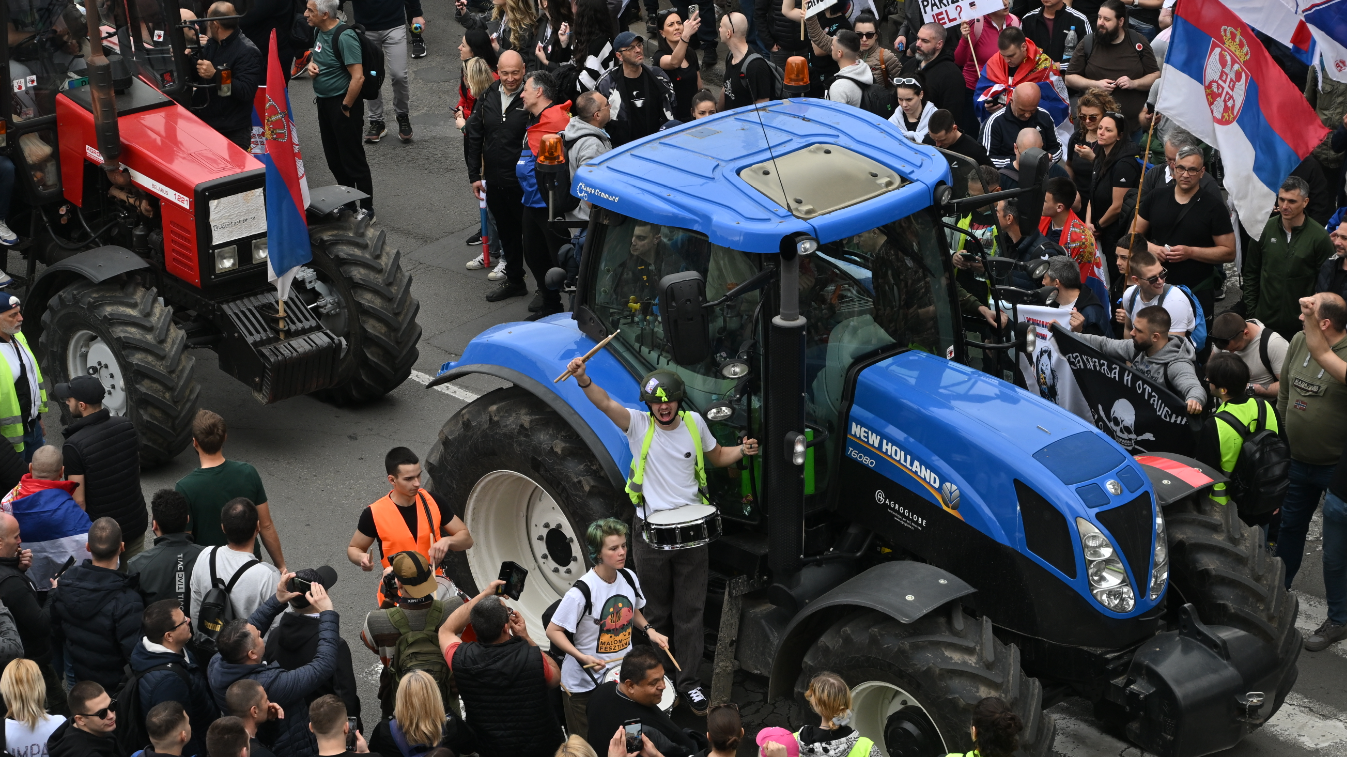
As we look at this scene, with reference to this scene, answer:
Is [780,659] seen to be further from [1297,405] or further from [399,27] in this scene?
[399,27]

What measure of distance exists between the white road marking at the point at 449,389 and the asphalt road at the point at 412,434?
0.01 m

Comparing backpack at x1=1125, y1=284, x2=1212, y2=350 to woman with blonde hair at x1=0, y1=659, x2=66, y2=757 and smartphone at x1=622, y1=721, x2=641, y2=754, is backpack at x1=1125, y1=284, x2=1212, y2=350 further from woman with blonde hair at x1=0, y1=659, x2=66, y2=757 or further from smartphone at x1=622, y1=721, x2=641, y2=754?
woman with blonde hair at x1=0, y1=659, x2=66, y2=757

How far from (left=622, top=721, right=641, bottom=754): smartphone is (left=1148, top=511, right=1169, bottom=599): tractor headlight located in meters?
2.16

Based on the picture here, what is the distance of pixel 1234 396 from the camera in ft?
23.8

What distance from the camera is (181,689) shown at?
233 inches

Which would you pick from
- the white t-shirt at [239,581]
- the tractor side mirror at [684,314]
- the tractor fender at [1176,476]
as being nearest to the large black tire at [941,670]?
the tractor fender at [1176,476]

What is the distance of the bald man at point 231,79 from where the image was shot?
10648mm

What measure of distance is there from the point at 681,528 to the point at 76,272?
5052 millimetres

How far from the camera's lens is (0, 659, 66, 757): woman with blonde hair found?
18.8ft

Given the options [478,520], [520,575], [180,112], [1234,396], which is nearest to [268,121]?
[180,112]

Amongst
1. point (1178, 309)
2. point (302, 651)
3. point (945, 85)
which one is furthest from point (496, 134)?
point (302, 651)

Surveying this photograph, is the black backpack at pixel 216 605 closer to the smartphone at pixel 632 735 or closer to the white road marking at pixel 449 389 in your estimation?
the smartphone at pixel 632 735

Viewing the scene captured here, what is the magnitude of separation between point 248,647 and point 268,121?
392cm

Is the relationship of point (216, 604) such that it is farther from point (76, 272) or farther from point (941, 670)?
point (76, 272)
